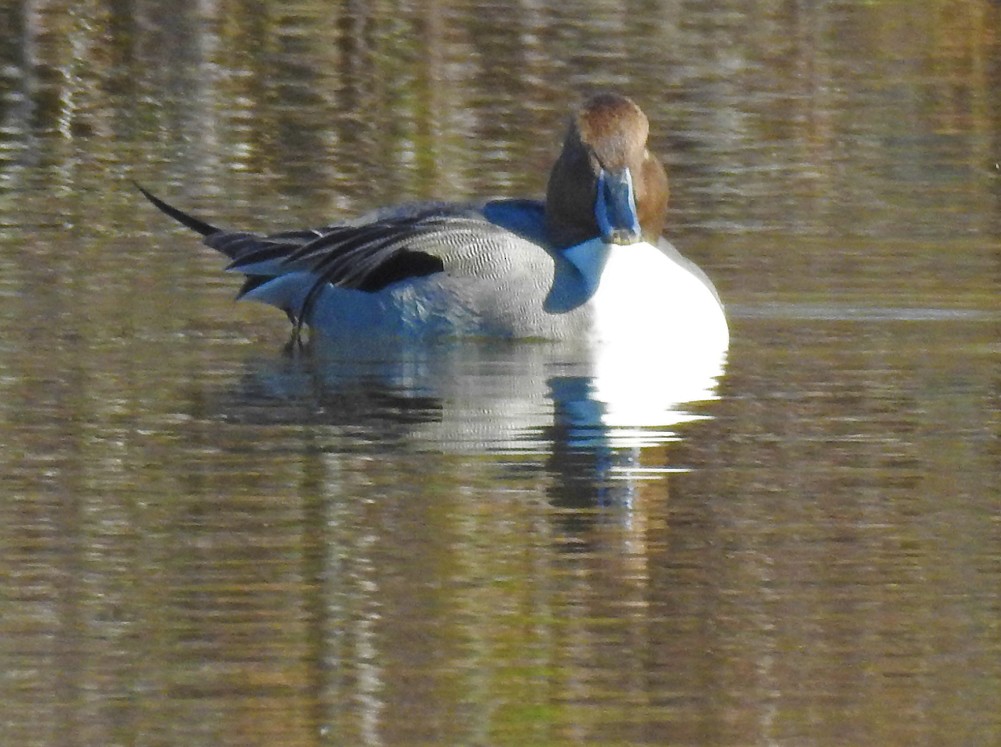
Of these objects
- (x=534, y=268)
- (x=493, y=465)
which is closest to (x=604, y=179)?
(x=534, y=268)

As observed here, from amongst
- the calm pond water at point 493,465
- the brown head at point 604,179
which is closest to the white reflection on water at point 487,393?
the calm pond water at point 493,465

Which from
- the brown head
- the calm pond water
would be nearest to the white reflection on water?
the calm pond water

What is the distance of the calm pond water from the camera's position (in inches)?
212

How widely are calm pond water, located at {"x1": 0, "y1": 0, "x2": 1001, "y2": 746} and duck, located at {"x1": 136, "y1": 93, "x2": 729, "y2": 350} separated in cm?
19

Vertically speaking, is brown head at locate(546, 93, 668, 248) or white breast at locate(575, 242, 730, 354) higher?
brown head at locate(546, 93, 668, 248)

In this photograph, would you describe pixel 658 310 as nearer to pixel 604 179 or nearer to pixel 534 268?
pixel 534 268

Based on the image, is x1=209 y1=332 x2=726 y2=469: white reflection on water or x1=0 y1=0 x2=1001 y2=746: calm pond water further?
x1=209 y1=332 x2=726 y2=469: white reflection on water

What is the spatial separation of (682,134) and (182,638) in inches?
384

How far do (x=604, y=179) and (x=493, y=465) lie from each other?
108 inches

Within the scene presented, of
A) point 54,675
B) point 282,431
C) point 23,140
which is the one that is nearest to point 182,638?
point 54,675

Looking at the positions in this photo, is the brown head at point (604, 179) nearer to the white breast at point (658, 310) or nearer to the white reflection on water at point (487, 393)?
the white breast at point (658, 310)

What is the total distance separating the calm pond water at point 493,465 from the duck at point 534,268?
7.4 inches

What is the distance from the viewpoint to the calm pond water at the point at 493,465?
17.6 feet

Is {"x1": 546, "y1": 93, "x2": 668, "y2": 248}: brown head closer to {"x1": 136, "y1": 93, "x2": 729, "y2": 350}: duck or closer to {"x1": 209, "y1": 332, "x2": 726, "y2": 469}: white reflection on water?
{"x1": 136, "y1": 93, "x2": 729, "y2": 350}: duck
